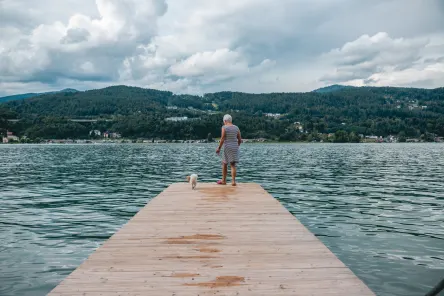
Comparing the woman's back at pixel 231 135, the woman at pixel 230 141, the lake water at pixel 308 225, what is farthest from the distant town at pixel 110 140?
the woman's back at pixel 231 135

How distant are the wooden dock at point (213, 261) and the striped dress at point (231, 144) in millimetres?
4430

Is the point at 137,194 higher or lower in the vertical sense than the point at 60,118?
lower

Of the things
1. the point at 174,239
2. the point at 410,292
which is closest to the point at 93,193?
the point at 174,239

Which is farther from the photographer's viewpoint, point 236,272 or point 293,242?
point 293,242

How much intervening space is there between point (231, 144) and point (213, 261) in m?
8.08

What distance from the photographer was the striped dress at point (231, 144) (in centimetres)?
1338

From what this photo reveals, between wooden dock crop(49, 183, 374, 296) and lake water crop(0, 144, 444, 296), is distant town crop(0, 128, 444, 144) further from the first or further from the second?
wooden dock crop(49, 183, 374, 296)

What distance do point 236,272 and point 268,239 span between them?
191cm

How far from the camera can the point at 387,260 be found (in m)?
8.30

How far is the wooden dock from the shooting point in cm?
459

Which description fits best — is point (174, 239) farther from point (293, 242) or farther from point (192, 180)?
point (192, 180)

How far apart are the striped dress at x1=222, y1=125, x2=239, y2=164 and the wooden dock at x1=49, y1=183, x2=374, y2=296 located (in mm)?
4430

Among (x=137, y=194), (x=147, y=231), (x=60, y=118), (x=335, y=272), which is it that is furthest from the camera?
(x=60, y=118)

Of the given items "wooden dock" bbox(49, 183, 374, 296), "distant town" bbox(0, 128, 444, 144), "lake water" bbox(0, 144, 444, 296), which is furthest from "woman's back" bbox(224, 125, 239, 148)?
"distant town" bbox(0, 128, 444, 144)
